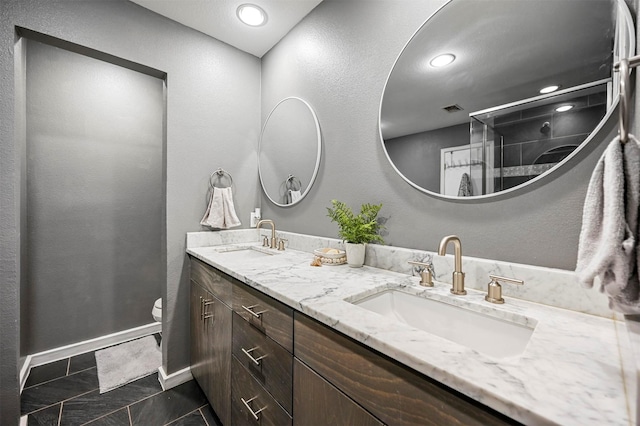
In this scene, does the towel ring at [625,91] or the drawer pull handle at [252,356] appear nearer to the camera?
the towel ring at [625,91]

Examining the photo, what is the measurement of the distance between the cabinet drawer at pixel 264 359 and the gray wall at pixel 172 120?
3.01ft

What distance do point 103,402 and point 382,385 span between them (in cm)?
185

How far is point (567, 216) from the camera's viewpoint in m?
0.83

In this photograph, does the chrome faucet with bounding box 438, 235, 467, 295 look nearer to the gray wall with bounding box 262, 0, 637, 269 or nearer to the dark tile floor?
the gray wall with bounding box 262, 0, 637, 269

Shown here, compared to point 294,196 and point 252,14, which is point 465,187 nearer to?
point 294,196

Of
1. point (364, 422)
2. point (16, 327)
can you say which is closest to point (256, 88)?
point (16, 327)

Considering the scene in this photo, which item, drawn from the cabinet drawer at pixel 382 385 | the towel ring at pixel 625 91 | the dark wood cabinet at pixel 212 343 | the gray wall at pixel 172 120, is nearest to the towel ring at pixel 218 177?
the gray wall at pixel 172 120

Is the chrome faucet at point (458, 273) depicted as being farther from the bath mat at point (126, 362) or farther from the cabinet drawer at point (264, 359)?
the bath mat at point (126, 362)

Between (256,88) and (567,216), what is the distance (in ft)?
7.22

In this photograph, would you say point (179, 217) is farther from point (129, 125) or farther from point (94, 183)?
point (129, 125)

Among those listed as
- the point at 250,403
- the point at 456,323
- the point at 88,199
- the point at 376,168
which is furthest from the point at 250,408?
the point at 88,199

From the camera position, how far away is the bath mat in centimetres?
179

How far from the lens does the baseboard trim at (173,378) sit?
1.73 m

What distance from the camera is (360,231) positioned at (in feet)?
4.22
